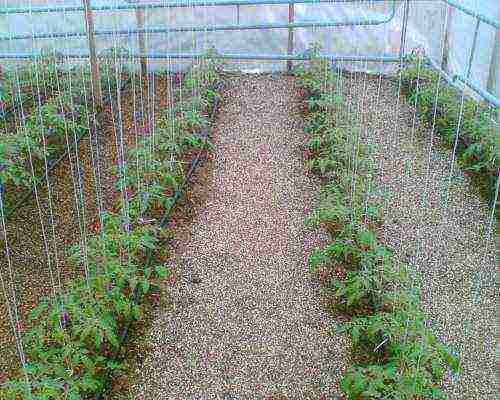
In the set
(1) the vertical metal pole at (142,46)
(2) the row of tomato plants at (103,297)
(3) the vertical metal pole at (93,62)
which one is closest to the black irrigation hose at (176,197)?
(2) the row of tomato plants at (103,297)

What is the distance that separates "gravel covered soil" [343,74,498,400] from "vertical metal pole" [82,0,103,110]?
2376mm

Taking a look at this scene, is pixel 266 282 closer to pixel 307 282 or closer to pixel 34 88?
pixel 307 282

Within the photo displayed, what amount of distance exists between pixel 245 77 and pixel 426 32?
6.67 feet

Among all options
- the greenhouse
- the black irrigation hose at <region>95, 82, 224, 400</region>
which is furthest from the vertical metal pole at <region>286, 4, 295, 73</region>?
the black irrigation hose at <region>95, 82, 224, 400</region>

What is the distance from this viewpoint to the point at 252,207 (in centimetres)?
397

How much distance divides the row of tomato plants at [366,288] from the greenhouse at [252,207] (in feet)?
0.05

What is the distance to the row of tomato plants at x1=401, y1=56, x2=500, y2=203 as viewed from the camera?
13.7 feet

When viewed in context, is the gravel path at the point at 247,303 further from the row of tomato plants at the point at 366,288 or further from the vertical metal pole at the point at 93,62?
the vertical metal pole at the point at 93,62

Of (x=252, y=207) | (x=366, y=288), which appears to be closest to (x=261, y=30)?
(x=252, y=207)

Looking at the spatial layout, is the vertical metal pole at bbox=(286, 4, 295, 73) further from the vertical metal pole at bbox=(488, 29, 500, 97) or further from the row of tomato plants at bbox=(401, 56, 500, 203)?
the vertical metal pole at bbox=(488, 29, 500, 97)

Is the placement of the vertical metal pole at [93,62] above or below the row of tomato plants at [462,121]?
above

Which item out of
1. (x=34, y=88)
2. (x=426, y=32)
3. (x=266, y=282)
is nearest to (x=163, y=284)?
(x=266, y=282)

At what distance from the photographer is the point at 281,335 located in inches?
113

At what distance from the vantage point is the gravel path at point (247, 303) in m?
2.63
